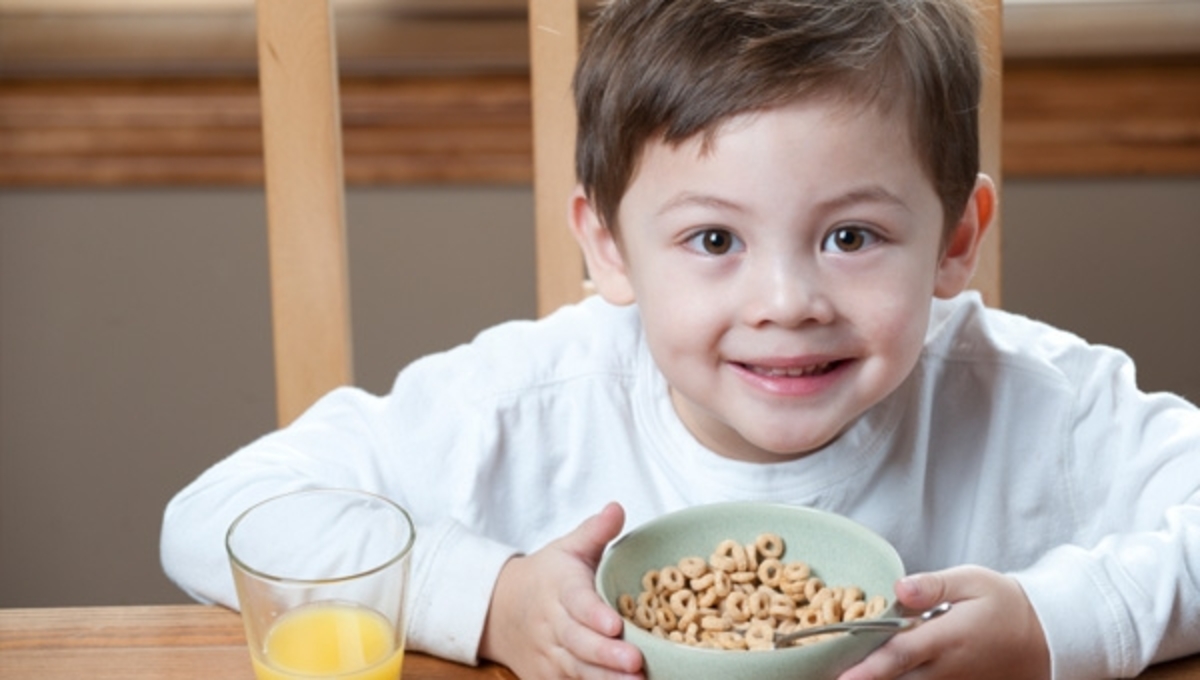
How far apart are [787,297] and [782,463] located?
22cm

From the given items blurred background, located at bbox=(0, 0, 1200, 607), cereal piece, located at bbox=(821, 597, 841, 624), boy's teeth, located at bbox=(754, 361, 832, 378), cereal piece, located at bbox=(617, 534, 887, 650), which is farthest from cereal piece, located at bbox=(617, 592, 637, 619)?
blurred background, located at bbox=(0, 0, 1200, 607)

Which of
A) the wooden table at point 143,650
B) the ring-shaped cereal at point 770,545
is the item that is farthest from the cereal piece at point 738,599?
the wooden table at point 143,650

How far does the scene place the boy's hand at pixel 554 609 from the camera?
0.98m

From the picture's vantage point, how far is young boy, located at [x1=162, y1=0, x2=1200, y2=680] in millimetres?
1026

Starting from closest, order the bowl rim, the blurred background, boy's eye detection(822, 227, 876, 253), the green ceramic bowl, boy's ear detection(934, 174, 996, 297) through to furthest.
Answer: the bowl rim
the green ceramic bowl
boy's eye detection(822, 227, 876, 253)
boy's ear detection(934, 174, 996, 297)
the blurred background

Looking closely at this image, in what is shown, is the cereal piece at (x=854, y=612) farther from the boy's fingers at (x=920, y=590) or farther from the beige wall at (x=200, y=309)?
the beige wall at (x=200, y=309)

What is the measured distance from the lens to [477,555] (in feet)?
3.53

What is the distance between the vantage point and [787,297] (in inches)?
41.5

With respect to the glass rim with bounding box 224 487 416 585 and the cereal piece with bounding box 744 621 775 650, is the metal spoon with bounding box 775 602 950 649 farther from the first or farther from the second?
the glass rim with bounding box 224 487 416 585

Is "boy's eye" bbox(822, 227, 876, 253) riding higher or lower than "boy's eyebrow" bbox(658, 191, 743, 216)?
lower

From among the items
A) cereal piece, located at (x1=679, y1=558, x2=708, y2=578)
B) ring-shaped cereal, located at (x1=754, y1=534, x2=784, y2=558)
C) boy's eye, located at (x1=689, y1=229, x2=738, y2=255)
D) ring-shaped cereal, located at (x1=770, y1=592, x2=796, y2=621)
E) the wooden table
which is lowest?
the wooden table

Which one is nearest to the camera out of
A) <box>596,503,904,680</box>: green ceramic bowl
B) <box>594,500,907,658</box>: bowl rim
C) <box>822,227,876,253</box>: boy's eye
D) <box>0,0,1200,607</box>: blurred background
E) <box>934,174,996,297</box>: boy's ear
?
<box>594,500,907,658</box>: bowl rim

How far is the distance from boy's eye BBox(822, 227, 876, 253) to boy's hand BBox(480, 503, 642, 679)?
0.20 metres

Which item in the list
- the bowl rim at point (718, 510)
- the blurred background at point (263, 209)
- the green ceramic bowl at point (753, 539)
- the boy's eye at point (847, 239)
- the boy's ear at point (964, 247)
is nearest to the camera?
the bowl rim at point (718, 510)
